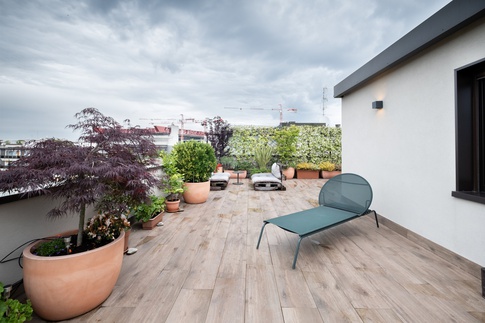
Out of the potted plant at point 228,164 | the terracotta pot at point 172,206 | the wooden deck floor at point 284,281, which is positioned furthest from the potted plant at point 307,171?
the terracotta pot at point 172,206

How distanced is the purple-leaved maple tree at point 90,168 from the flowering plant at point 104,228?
0.28 ft

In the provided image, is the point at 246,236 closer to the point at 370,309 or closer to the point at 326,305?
the point at 326,305

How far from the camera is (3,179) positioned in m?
1.32

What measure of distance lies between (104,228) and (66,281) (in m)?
0.49

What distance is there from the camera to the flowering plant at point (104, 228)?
177 centimetres

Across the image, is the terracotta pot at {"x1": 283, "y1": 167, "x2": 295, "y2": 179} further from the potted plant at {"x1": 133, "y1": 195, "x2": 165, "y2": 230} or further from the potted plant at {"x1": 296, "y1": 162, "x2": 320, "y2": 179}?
the potted plant at {"x1": 133, "y1": 195, "x2": 165, "y2": 230}

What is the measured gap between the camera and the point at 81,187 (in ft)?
5.02

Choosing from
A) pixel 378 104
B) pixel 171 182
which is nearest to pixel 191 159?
pixel 171 182

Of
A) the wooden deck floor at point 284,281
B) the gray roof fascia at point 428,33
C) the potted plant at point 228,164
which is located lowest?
the wooden deck floor at point 284,281

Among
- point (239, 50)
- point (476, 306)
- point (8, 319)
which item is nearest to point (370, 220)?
point (476, 306)

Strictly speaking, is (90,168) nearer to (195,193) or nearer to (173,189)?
(173,189)

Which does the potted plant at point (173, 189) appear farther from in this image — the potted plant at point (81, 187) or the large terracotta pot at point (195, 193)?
the potted plant at point (81, 187)

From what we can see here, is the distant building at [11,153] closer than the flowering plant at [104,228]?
Yes

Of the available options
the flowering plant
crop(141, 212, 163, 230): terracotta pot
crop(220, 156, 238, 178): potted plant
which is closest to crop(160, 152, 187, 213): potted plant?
crop(141, 212, 163, 230): terracotta pot
